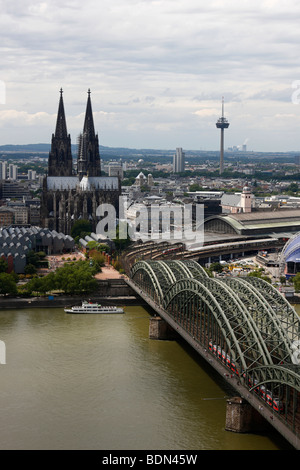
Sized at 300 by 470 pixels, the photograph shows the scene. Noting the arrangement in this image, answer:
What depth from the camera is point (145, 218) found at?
56.6 m

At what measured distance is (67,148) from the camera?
57000 millimetres

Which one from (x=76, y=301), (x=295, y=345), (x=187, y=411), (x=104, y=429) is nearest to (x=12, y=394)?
(x=104, y=429)

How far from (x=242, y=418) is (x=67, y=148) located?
43.0 m

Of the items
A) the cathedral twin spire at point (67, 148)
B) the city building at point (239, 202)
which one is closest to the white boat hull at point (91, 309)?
the cathedral twin spire at point (67, 148)

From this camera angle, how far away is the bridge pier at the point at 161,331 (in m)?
24.5

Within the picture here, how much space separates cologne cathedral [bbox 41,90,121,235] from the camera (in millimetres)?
51750

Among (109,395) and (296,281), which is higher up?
(296,281)

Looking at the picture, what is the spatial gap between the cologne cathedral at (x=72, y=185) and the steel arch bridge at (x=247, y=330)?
80.3 feet

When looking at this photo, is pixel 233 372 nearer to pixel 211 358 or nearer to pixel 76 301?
pixel 211 358

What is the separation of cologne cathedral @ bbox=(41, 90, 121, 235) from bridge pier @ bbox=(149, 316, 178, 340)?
26987 millimetres

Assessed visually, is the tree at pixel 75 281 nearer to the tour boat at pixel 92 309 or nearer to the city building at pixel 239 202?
the tour boat at pixel 92 309

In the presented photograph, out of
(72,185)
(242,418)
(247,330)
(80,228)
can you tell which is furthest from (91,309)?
(72,185)

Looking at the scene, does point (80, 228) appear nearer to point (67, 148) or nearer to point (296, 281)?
point (67, 148)

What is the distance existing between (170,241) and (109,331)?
21.5m
